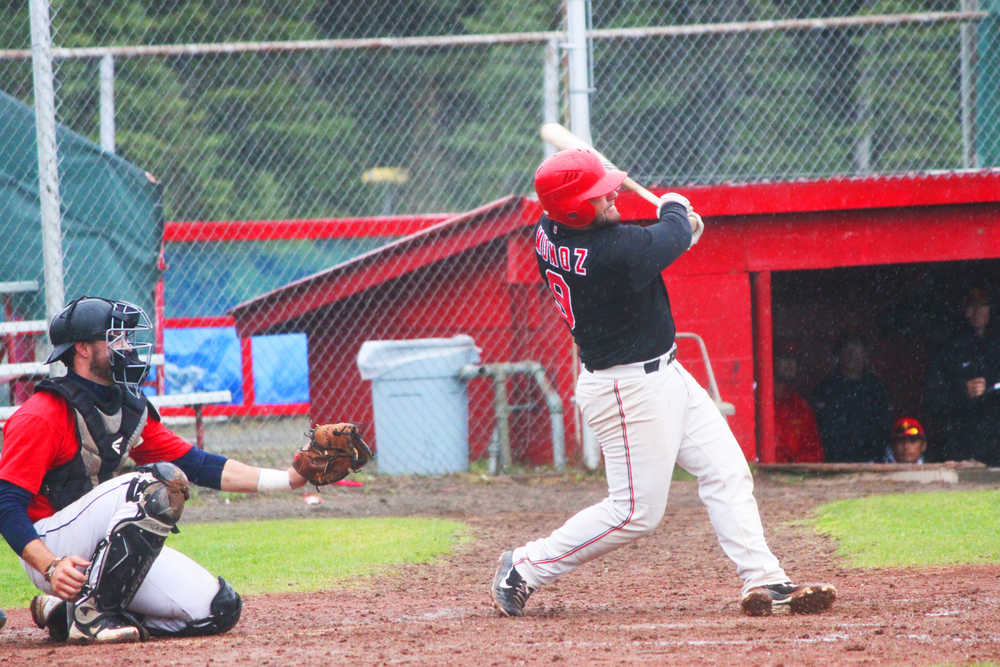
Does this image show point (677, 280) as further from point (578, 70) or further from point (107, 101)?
point (107, 101)

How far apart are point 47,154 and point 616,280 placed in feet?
14.2

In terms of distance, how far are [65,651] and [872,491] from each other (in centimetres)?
550

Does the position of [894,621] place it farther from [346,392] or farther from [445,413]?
[346,392]

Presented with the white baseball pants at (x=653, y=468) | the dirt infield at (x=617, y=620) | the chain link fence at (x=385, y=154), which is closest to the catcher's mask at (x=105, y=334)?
the dirt infield at (x=617, y=620)

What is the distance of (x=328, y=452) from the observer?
4.07 metres

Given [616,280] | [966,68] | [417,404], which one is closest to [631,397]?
[616,280]

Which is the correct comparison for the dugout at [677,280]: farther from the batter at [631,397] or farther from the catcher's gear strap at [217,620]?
the catcher's gear strap at [217,620]

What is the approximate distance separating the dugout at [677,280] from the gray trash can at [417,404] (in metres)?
0.50

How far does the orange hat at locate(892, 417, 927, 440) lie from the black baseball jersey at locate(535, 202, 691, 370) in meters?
5.71

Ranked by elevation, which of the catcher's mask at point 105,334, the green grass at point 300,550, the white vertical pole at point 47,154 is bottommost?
the green grass at point 300,550

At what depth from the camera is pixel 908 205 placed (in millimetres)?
8398

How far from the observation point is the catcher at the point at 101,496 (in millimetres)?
3551

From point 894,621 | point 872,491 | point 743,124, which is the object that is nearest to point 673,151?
point 743,124

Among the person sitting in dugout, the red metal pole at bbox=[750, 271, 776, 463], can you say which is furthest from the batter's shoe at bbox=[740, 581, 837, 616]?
the person sitting in dugout
